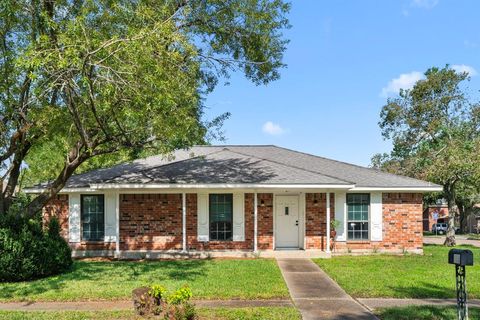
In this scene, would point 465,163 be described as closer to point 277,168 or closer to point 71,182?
point 277,168

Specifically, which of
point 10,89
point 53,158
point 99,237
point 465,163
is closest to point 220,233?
point 99,237

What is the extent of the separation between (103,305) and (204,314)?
7.10ft

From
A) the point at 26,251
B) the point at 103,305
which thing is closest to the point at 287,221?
the point at 26,251

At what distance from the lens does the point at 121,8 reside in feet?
34.8

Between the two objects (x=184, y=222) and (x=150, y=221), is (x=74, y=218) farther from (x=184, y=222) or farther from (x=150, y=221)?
(x=184, y=222)

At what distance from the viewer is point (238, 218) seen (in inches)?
640

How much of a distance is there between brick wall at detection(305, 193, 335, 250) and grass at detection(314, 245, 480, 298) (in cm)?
112

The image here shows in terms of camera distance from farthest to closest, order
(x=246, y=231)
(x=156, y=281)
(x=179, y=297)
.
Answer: (x=246, y=231) → (x=156, y=281) → (x=179, y=297)

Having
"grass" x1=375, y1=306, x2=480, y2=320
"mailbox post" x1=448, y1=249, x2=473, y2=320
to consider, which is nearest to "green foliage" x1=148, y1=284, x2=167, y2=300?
"grass" x1=375, y1=306, x2=480, y2=320

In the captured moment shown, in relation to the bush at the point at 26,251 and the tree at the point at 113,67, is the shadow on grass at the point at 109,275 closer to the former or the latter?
the bush at the point at 26,251

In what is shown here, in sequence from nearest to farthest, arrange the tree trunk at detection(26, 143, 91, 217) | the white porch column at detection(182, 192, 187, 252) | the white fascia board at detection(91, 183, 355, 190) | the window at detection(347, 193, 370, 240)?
the tree trunk at detection(26, 143, 91, 217) → the white fascia board at detection(91, 183, 355, 190) → the white porch column at detection(182, 192, 187, 252) → the window at detection(347, 193, 370, 240)

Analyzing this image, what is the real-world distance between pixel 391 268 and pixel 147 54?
920cm

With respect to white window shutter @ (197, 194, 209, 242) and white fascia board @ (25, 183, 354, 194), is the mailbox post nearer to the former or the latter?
white fascia board @ (25, 183, 354, 194)

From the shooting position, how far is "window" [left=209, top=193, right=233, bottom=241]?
16281 mm
